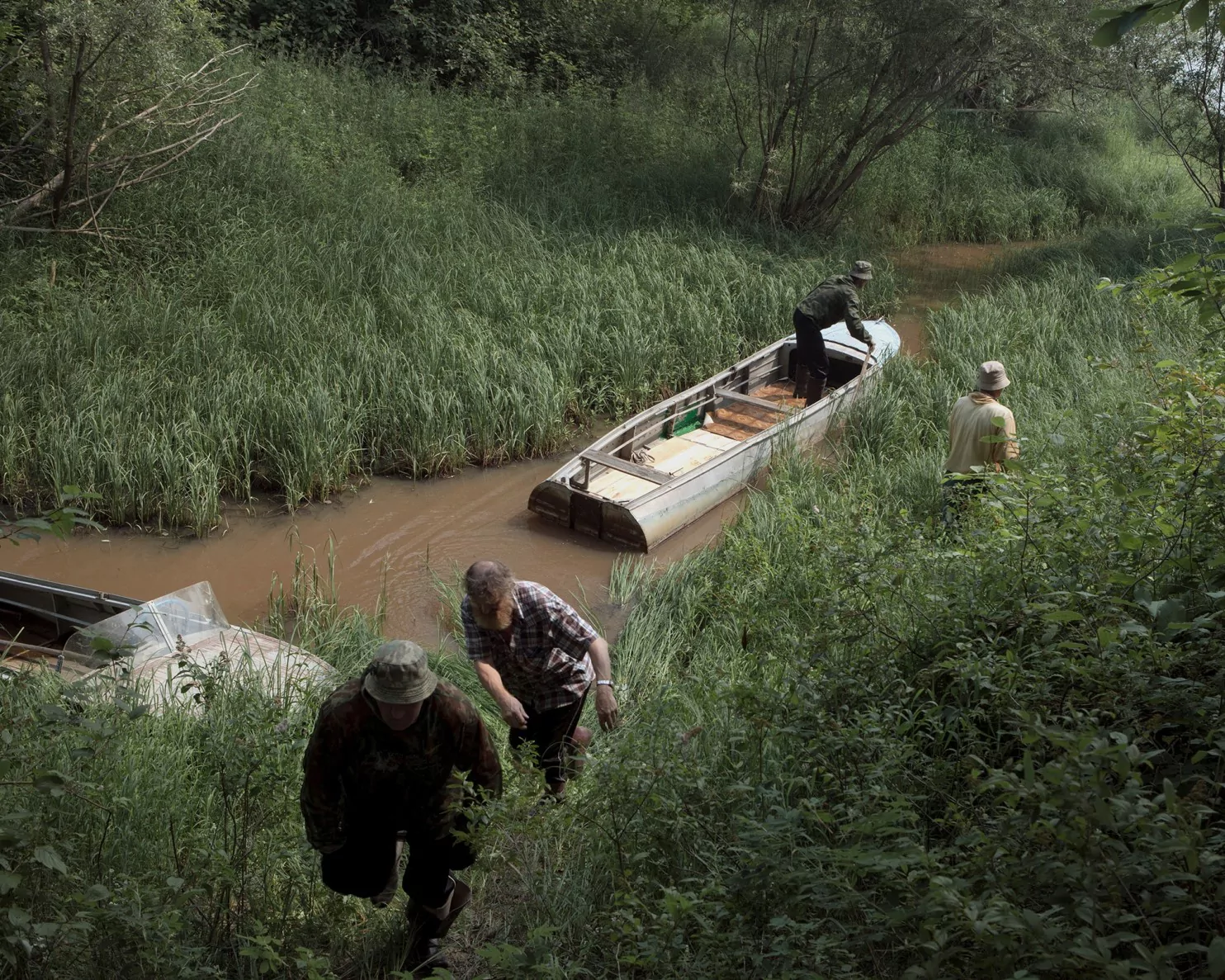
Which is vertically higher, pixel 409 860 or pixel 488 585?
pixel 488 585

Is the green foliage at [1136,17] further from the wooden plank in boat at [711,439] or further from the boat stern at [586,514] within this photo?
the wooden plank in boat at [711,439]

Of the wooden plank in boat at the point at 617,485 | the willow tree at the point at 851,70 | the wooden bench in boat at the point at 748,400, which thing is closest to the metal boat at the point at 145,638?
the wooden plank in boat at the point at 617,485

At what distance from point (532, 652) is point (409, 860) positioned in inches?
38.1

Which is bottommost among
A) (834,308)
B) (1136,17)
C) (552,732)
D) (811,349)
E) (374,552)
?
(374,552)

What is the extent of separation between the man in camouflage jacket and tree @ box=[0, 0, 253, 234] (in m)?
9.03

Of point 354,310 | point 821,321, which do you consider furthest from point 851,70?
point 354,310

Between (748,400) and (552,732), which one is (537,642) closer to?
(552,732)

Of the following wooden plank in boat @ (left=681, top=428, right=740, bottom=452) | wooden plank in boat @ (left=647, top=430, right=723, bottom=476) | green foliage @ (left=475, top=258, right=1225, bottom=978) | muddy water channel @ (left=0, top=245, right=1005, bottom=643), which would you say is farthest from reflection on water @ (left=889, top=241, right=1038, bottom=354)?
green foliage @ (left=475, top=258, right=1225, bottom=978)

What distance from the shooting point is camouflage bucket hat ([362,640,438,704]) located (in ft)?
10.7

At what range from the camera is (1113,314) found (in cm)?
1228

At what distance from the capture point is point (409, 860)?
3.82 metres

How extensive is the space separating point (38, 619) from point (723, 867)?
4988mm

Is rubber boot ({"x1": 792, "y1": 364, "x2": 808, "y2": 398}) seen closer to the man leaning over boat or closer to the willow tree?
the man leaning over boat

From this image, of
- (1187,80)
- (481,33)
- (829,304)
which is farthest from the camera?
(481,33)
